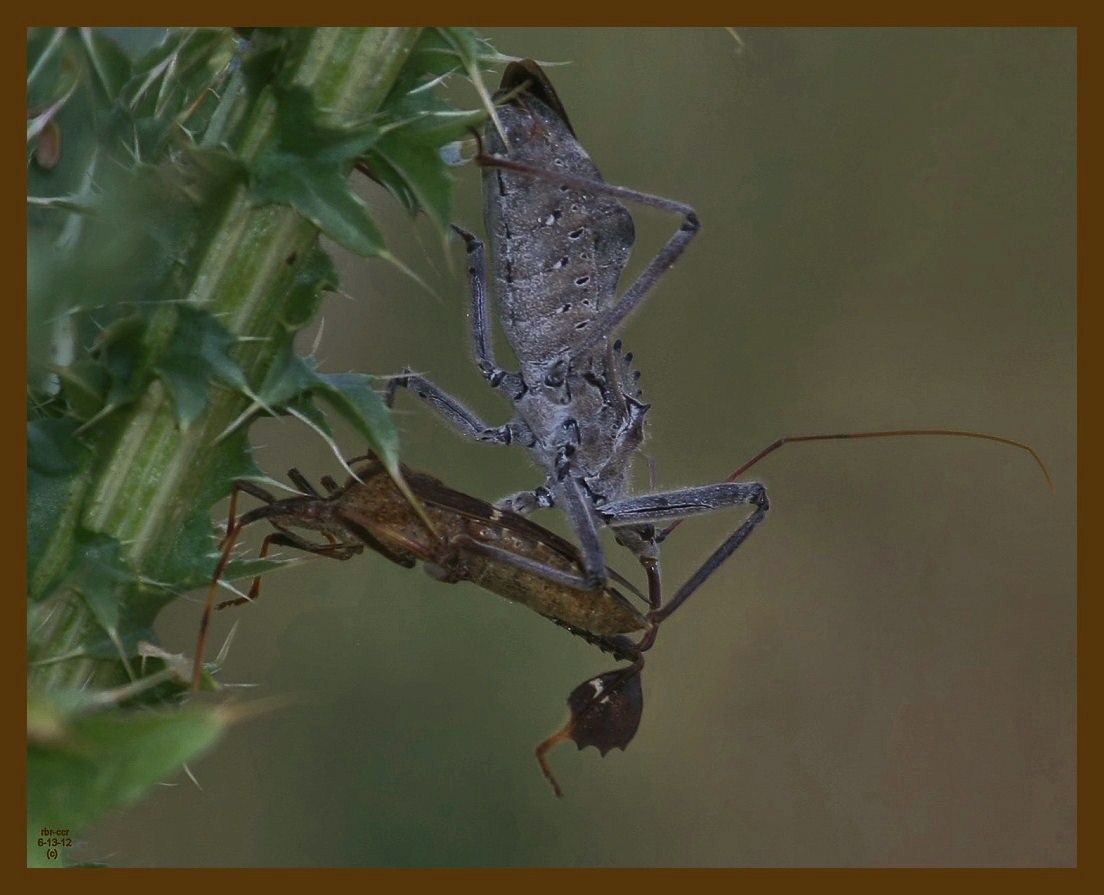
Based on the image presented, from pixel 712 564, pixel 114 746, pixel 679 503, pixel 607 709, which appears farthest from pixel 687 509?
pixel 114 746

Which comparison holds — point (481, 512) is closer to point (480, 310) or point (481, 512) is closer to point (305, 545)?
point (305, 545)

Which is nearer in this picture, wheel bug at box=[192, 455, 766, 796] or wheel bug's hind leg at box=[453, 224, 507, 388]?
wheel bug at box=[192, 455, 766, 796]

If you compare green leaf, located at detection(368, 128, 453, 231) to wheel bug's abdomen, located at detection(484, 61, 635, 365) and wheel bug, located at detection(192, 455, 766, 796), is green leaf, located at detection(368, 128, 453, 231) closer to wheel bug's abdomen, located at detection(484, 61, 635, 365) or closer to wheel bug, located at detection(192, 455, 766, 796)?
wheel bug, located at detection(192, 455, 766, 796)

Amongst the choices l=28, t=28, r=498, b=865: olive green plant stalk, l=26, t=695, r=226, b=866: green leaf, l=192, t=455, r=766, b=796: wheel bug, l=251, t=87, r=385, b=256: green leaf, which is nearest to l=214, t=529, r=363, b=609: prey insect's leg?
l=192, t=455, r=766, b=796: wheel bug

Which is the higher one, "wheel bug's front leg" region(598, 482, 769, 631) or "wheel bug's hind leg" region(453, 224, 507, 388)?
"wheel bug's hind leg" region(453, 224, 507, 388)

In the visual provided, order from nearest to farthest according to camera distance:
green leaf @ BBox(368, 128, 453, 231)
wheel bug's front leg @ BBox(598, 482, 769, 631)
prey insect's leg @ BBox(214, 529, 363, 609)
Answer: green leaf @ BBox(368, 128, 453, 231) → prey insect's leg @ BBox(214, 529, 363, 609) → wheel bug's front leg @ BBox(598, 482, 769, 631)

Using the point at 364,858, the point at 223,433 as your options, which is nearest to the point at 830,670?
the point at 364,858

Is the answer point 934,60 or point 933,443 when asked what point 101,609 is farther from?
point 934,60

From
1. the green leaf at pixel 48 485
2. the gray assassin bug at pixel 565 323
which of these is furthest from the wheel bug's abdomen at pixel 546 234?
the green leaf at pixel 48 485
